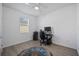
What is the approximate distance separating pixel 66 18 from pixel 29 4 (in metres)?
0.73

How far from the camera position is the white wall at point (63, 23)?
4.14 feet

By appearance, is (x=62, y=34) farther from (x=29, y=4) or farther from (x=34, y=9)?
(x=29, y=4)

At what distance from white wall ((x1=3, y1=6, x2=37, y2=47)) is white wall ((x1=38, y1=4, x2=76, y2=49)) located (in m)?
0.31

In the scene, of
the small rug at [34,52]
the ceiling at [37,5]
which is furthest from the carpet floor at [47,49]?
the ceiling at [37,5]

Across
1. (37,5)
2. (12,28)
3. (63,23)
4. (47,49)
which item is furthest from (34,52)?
(37,5)

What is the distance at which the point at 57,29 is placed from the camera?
1.35 metres

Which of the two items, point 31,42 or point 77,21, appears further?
point 31,42

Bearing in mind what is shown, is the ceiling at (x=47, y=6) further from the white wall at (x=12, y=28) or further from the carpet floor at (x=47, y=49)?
the carpet floor at (x=47, y=49)

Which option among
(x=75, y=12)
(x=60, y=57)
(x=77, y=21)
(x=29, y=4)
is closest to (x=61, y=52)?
(x=60, y=57)

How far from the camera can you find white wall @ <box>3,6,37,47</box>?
1257 millimetres

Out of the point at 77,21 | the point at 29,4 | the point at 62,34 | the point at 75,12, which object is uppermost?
the point at 29,4

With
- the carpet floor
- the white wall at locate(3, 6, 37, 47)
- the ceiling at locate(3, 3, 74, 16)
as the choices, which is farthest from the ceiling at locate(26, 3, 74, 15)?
the carpet floor

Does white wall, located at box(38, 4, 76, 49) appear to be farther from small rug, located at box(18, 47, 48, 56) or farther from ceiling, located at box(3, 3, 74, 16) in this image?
small rug, located at box(18, 47, 48, 56)

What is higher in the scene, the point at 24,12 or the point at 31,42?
the point at 24,12
